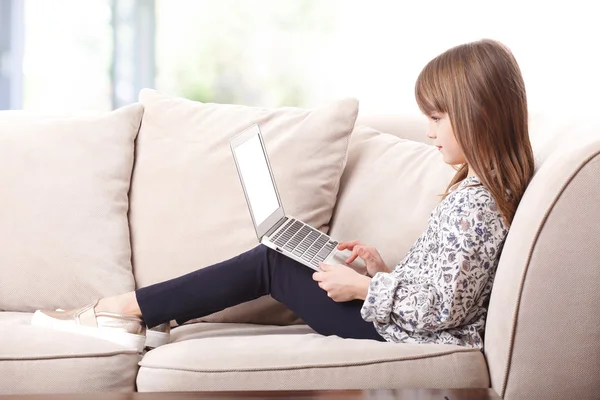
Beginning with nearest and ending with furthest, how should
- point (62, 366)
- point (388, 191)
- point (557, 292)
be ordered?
point (557, 292)
point (62, 366)
point (388, 191)

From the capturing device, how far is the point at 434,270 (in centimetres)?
141

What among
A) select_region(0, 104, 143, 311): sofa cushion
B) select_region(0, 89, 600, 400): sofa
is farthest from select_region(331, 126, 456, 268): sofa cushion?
select_region(0, 104, 143, 311): sofa cushion

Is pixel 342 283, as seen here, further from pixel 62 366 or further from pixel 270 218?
pixel 62 366

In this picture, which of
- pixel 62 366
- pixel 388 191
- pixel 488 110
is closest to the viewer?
pixel 62 366

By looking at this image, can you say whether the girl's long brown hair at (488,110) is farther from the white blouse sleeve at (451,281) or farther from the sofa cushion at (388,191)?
the sofa cushion at (388,191)

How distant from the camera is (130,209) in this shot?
1.88m

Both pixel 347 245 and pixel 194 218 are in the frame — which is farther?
pixel 194 218

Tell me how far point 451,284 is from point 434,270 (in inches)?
2.5

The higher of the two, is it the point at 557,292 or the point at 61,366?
the point at 557,292

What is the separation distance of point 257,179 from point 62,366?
0.59m

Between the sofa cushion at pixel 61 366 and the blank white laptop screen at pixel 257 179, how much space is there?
426 millimetres

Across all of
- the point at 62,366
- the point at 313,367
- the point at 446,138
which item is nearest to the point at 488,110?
the point at 446,138

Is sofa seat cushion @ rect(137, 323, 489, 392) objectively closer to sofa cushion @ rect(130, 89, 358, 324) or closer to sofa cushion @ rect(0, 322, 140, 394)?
sofa cushion @ rect(0, 322, 140, 394)

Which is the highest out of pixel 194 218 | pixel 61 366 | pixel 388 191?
pixel 388 191
